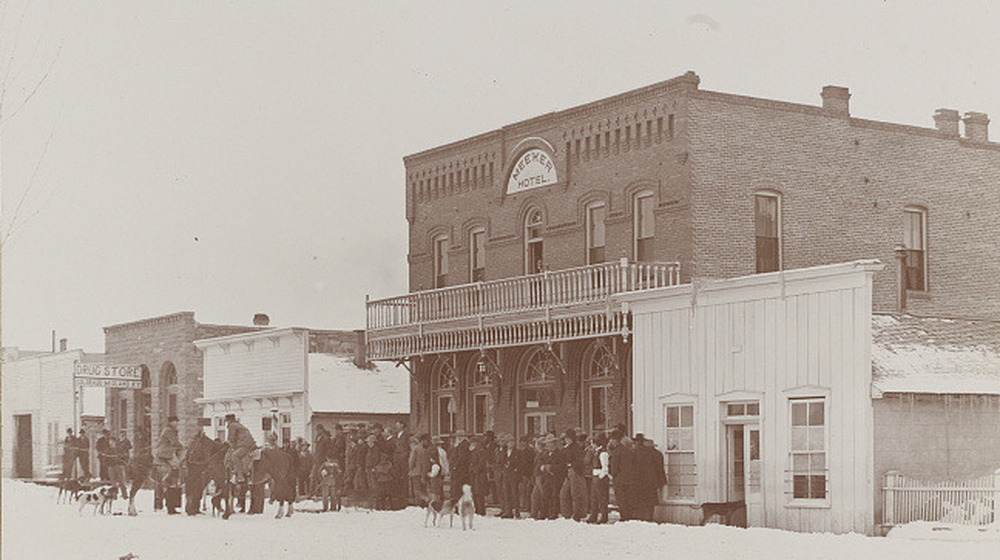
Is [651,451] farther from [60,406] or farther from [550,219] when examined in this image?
[60,406]

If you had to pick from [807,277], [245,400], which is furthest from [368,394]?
[807,277]

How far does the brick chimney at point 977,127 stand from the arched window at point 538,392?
12.5m

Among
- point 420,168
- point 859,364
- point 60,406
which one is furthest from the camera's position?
point 60,406

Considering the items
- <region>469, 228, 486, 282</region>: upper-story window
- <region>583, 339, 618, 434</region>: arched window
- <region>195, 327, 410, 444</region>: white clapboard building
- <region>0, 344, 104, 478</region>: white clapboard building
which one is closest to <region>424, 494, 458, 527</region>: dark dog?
<region>583, 339, 618, 434</region>: arched window

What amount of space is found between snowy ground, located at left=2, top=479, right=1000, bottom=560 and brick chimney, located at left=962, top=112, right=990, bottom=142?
17.4 metres

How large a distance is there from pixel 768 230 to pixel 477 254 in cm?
886

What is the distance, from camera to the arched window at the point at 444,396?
124ft

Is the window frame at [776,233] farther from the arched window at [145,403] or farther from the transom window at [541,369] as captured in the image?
the arched window at [145,403]

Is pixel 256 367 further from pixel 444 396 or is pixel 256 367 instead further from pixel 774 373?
pixel 774 373

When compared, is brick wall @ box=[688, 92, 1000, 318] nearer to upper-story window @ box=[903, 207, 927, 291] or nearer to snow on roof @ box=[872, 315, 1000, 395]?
upper-story window @ box=[903, 207, 927, 291]

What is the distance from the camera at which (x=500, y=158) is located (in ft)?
121

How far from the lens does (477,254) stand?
38.1 m

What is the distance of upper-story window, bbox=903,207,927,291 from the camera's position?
1350 inches

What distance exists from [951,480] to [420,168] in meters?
20.4
